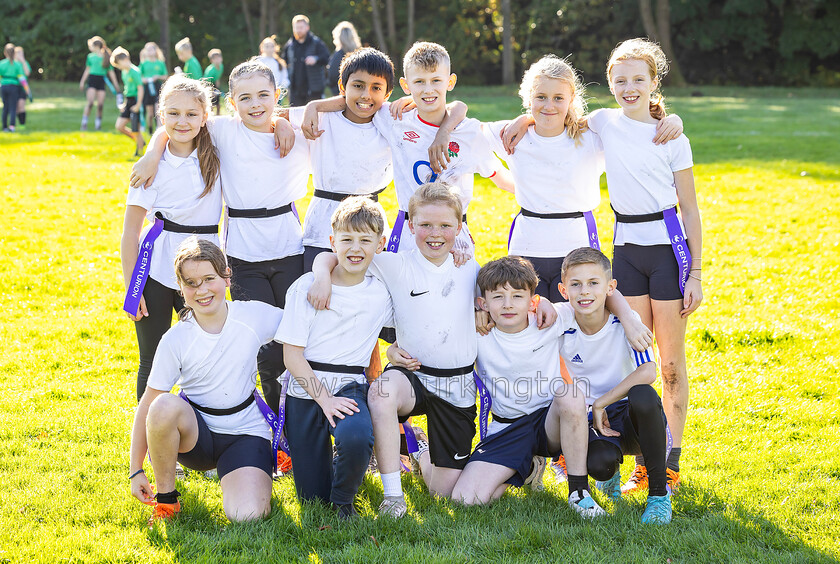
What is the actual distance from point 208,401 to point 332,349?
0.58m

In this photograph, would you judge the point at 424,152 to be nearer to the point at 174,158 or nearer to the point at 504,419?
the point at 174,158

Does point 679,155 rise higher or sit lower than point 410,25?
lower

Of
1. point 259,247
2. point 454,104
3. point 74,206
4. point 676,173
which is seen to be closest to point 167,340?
point 259,247

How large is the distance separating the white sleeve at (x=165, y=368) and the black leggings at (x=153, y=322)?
19.9 inches

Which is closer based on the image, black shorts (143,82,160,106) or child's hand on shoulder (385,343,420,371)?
child's hand on shoulder (385,343,420,371)

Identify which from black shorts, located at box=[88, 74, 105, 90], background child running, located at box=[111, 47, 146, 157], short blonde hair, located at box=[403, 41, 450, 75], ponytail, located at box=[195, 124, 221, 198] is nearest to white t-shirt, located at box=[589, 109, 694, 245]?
short blonde hair, located at box=[403, 41, 450, 75]

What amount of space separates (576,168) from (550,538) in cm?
178

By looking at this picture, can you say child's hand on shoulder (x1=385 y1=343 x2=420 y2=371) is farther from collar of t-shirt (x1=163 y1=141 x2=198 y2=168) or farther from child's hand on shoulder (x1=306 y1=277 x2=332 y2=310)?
collar of t-shirt (x1=163 y1=141 x2=198 y2=168)

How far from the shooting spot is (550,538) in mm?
3209

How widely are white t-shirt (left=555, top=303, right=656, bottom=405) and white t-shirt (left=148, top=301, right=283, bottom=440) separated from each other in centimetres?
131

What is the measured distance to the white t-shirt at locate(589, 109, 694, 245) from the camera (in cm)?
384

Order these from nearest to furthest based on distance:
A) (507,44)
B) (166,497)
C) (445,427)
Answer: (166,497)
(445,427)
(507,44)

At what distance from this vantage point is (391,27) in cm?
3559

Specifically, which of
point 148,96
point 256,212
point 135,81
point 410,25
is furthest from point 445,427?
point 410,25
